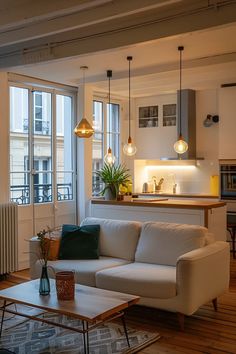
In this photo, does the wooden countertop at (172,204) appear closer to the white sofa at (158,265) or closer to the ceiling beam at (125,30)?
the white sofa at (158,265)

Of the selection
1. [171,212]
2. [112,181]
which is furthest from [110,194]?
[171,212]

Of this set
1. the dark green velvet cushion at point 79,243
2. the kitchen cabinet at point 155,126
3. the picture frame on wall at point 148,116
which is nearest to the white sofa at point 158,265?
the dark green velvet cushion at point 79,243

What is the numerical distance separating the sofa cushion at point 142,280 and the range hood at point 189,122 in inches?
150

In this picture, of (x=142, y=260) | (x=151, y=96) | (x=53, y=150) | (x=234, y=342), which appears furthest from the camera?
(x=151, y=96)

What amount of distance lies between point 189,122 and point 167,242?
12.6 feet

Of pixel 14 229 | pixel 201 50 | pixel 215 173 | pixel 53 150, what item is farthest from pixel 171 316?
pixel 215 173

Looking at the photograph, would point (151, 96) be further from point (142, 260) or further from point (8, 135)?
point (142, 260)

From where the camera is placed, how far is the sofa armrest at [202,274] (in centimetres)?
394

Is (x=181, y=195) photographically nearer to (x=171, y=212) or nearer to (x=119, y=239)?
(x=171, y=212)

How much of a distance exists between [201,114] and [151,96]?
1066mm

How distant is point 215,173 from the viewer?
8055 mm

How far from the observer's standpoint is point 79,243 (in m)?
5.02

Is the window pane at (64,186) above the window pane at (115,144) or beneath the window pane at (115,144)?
beneath

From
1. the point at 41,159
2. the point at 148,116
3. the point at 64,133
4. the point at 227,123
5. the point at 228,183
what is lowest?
the point at 228,183
